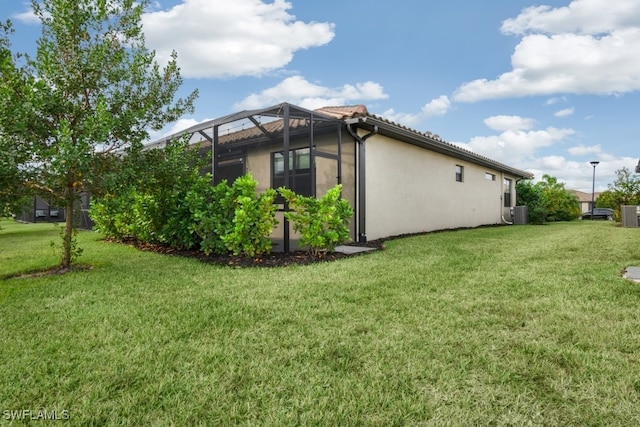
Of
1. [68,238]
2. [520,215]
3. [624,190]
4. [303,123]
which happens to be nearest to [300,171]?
[303,123]

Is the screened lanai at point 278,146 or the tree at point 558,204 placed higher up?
the screened lanai at point 278,146

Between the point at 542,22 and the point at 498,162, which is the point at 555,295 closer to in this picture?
the point at 542,22

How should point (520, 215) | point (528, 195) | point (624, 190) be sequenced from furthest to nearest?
point (528, 195)
point (520, 215)
point (624, 190)

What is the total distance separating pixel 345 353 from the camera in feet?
7.59

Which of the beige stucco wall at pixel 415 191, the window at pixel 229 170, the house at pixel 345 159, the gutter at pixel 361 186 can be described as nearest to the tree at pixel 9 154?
the house at pixel 345 159

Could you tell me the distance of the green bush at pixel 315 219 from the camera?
592cm

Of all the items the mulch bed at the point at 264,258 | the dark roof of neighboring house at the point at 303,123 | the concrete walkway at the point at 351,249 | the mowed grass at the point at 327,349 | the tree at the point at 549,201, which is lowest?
the mowed grass at the point at 327,349

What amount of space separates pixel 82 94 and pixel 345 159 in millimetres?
5036

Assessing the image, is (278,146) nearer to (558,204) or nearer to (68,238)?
(68,238)

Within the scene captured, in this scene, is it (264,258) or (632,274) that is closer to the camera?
(632,274)

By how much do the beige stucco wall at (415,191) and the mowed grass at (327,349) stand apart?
4429 mm

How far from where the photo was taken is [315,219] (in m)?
5.96

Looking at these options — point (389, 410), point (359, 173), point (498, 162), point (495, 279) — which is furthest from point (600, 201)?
point (389, 410)

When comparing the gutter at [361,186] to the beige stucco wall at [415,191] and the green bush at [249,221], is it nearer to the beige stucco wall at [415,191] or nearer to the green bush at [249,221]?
the beige stucco wall at [415,191]
